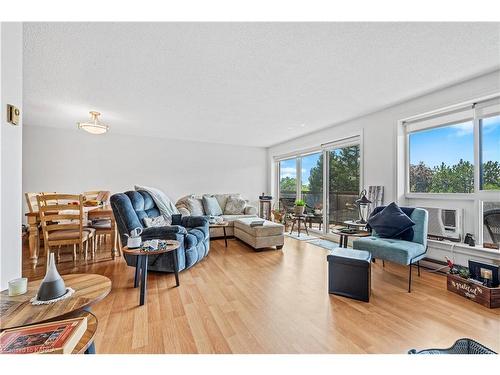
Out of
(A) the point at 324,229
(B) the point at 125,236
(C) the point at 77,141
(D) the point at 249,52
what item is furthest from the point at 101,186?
(A) the point at 324,229

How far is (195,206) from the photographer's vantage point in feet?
16.0

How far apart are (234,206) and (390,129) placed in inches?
138

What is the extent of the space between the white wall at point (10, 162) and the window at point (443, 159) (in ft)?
14.1

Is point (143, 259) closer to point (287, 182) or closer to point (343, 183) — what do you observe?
point (343, 183)

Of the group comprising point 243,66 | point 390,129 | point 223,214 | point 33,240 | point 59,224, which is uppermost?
point 243,66

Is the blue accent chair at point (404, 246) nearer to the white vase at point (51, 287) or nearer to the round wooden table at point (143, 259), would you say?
the round wooden table at point (143, 259)

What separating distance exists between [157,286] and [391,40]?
3.24 m

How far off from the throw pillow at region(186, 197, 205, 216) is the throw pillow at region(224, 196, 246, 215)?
659mm

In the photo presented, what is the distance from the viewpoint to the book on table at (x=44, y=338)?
643 millimetres

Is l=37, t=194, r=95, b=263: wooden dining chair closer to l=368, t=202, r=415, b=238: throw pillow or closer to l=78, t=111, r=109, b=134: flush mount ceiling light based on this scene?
l=78, t=111, r=109, b=134: flush mount ceiling light

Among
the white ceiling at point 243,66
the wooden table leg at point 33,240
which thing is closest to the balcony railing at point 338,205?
the white ceiling at point 243,66

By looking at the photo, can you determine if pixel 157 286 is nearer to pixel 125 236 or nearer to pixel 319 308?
pixel 125 236

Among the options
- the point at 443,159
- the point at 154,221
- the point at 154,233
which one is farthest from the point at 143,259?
the point at 443,159

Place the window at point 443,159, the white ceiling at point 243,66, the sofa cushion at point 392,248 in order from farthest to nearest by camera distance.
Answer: the window at point 443,159, the sofa cushion at point 392,248, the white ceiling at point 243,66
